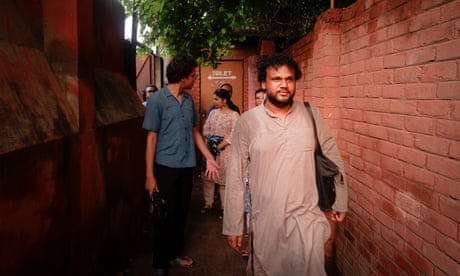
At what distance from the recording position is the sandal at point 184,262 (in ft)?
13.3

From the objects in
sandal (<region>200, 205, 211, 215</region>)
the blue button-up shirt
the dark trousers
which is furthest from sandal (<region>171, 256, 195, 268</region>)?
sandal (<region>200, 205, 211, 215</region>)

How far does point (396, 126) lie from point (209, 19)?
13.8 feet

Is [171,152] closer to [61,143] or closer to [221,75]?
[61,143]

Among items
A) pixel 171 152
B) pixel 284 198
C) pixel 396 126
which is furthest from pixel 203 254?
pixel 396 126

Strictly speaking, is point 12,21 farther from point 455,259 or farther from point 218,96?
point 218,96

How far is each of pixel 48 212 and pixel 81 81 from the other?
3.34 ft

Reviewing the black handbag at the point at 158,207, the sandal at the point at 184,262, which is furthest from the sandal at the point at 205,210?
the black handbag at the point at 158,207

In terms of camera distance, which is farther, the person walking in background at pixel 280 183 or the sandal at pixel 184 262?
the sandal at pixel 184 262

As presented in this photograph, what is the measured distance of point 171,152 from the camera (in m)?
3.59

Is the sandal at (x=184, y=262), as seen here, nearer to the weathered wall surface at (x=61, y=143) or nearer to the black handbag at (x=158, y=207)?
the weathered wall surface at (x=61, y=143)

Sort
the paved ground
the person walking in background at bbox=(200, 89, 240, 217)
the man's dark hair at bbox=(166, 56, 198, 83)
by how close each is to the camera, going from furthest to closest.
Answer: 1. the person walking in background at bbox=(200, 89, 240, 217)
2. the paved ground
3. the man's dark hair at bbox=(166, 56, 198, 83)

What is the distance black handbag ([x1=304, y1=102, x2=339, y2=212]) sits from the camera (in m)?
2.53

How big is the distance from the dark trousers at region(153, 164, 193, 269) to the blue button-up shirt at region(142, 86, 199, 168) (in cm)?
9

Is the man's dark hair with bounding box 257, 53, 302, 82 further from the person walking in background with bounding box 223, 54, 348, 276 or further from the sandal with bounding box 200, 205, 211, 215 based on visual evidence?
the sandal with bounding box 200, 205, 211, 215
